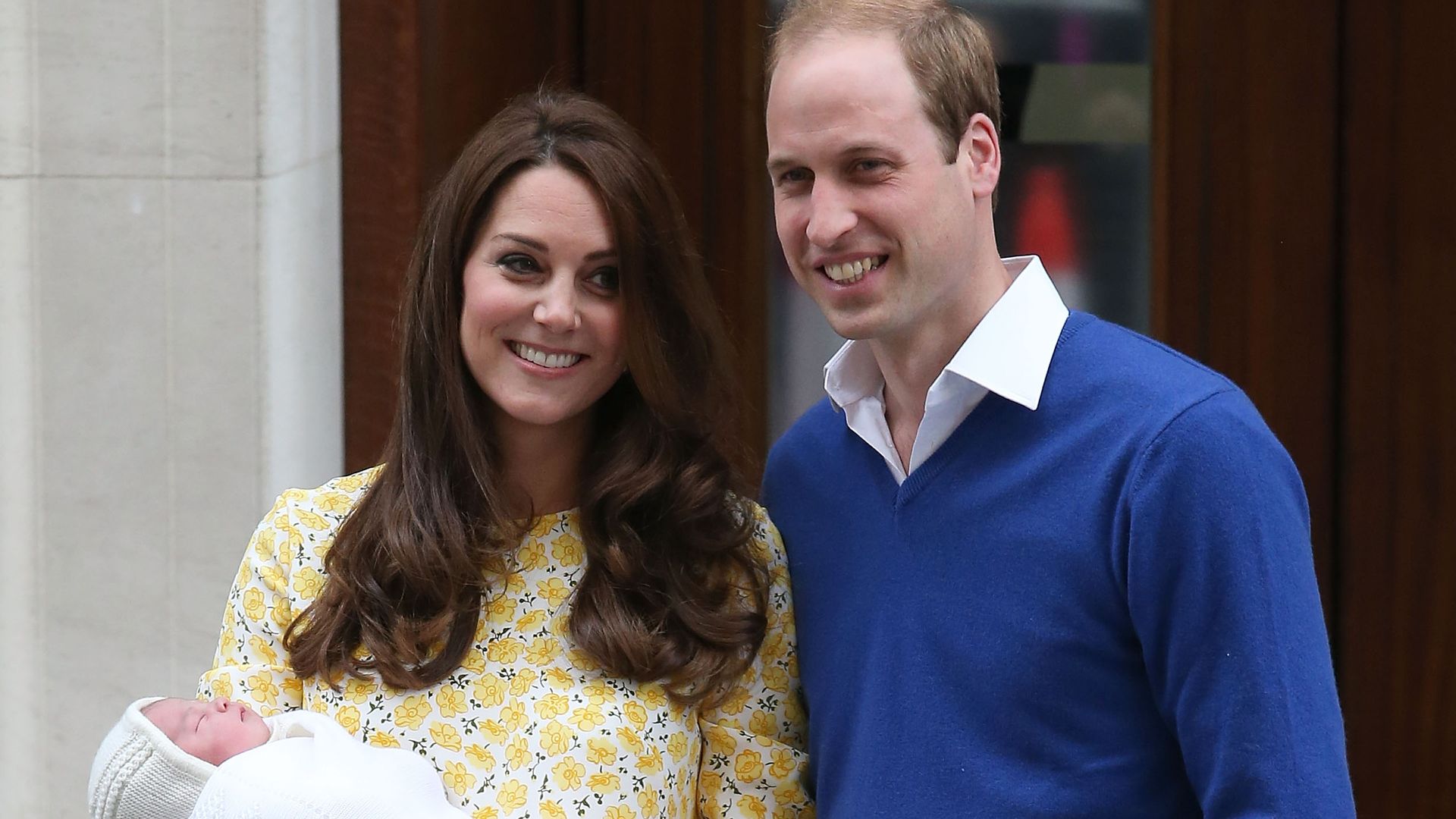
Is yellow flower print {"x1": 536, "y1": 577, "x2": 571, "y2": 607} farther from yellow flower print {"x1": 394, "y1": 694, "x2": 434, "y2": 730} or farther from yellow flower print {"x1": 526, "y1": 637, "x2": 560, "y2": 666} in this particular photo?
yellow flower print {"x1": 394, "y1": 694, "x2": 434, "y2": 730}

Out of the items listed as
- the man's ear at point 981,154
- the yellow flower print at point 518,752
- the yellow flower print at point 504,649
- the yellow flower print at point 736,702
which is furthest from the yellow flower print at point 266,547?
the man's ear at point 981,154

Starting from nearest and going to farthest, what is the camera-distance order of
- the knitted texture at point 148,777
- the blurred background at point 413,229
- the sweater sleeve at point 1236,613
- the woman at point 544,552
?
the sweater sleeve at point 1236,613 < the knitted texture at point 148,777 < the woman at point 544,552 < the blurred background at point 413,229

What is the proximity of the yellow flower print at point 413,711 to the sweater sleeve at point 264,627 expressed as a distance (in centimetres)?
16

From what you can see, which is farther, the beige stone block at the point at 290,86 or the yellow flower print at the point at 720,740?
the beige stone block at the point at 290,86

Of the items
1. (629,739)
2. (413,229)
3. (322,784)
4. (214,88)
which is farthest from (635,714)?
(214,88)

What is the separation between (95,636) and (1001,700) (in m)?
1.83

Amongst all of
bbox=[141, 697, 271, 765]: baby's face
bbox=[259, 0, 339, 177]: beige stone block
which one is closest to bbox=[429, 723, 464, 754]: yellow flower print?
bbox=[141, 697, 271, 765]: baby's face

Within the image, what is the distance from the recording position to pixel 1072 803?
5.61ft

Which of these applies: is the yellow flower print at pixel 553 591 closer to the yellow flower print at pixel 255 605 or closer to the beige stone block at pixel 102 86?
the yellow flower print at pixel 255 605

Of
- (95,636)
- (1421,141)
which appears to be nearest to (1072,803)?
(1421,141)

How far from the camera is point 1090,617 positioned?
1.70 m

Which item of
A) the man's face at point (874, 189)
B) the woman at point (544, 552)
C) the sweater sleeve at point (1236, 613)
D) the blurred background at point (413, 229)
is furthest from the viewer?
the blurred background at point (413, 229)

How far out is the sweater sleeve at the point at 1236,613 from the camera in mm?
1585

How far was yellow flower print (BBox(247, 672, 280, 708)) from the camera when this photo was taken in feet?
6.72
